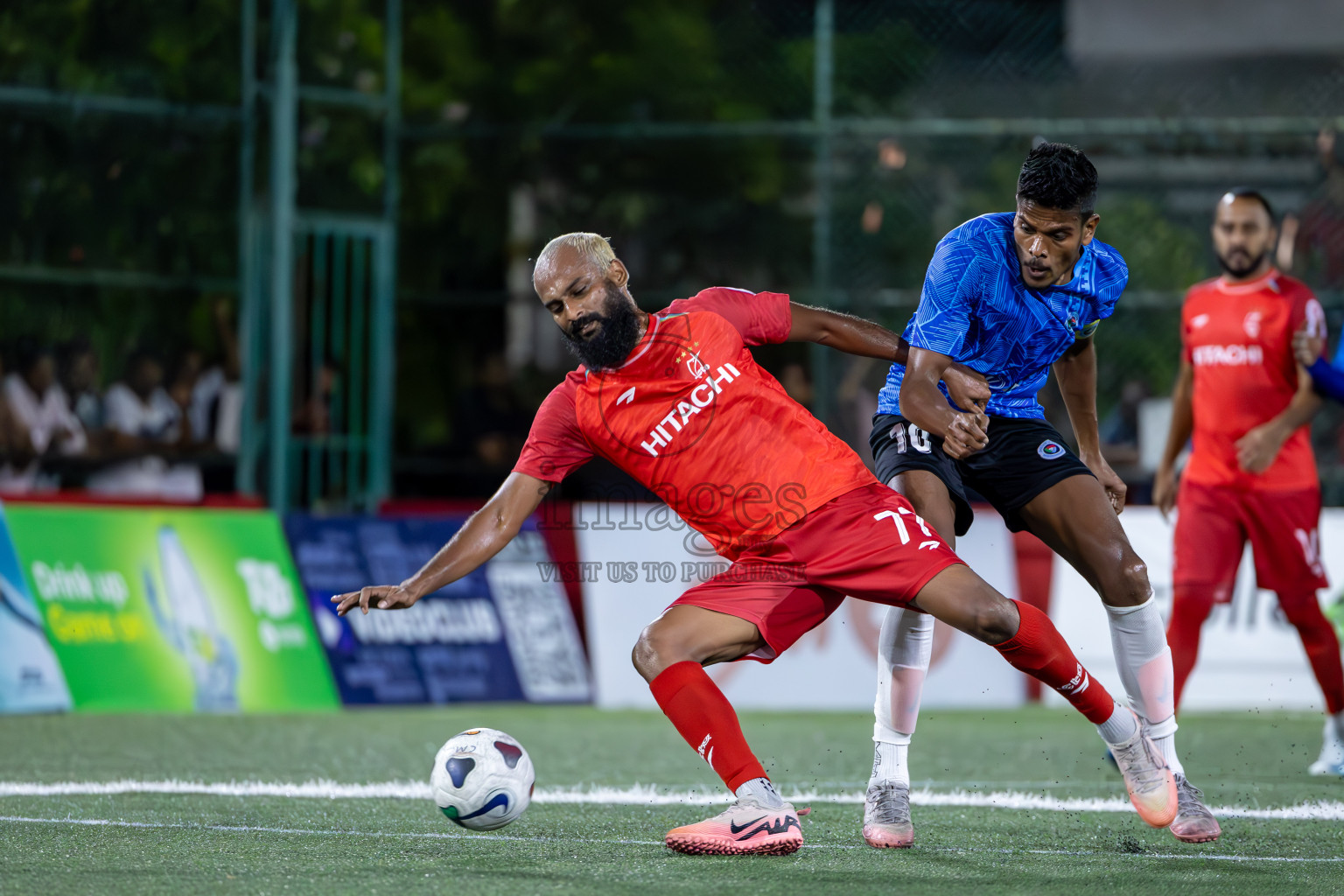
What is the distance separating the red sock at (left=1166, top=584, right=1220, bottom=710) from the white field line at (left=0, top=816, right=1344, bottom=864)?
247 centimetres

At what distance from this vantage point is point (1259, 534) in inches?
320

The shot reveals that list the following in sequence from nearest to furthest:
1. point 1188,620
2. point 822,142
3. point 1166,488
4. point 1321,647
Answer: point 1188,620 → point 1321,647 → point 1166,488 → point 822,142

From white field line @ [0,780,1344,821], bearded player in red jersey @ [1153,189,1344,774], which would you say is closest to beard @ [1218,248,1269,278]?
bearded player in red jersey @ [1153,189,1344,774]

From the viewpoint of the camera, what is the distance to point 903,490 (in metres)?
5.87

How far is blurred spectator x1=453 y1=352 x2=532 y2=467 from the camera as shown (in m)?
14.6

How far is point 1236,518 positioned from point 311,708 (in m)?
5.50

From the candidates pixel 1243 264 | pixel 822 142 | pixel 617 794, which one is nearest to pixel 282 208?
pixel 822 142

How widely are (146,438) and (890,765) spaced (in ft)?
28.2

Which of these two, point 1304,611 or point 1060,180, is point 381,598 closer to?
point 1060,180

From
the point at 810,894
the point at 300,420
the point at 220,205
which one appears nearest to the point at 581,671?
→ the point at 300,420

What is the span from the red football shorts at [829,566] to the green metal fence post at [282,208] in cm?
935

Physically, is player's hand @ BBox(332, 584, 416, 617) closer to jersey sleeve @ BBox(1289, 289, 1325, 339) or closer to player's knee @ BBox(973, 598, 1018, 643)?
player's knee @ BBox(973, 598, 1018, 643)

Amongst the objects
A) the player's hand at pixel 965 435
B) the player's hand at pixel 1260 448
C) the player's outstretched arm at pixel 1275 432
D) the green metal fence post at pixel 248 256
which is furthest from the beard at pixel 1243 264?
the green metal fence post at pixel 248 256

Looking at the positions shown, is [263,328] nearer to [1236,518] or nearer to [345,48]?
[345,48]
